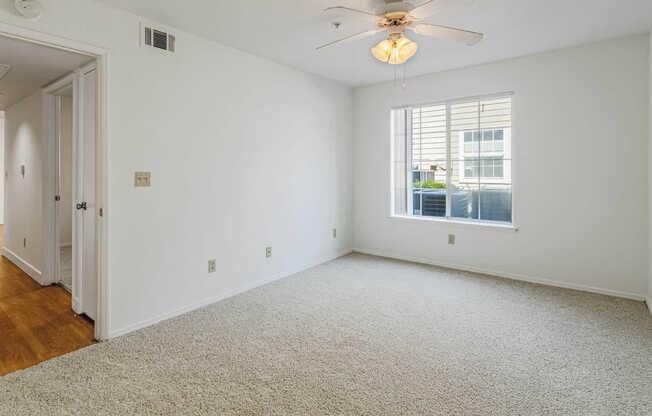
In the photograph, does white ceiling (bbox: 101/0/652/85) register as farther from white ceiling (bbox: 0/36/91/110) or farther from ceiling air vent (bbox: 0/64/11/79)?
ceiling air vent (bbox: 0/64/11/79)

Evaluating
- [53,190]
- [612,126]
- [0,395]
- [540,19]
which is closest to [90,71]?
[53,190]

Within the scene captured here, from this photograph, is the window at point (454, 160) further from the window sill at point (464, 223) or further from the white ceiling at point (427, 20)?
the white ceiling at point (427, 20)

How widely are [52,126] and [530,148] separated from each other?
5.09 meters

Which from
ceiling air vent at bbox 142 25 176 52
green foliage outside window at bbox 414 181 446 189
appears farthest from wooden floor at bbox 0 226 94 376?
green foliage outside window at bbox 414 181 446 189

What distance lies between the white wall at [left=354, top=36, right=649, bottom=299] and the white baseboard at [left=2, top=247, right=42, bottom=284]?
4.75 meters

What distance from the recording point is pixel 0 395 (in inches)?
79.1

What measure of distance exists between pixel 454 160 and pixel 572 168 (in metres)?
1.24

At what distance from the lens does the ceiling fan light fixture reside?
2.59 m

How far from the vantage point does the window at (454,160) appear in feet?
13.9

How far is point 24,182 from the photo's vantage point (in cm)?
457

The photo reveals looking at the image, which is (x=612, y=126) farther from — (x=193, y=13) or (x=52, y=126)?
(x=52, y=126)

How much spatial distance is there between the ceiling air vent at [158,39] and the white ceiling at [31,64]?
0.46 metres

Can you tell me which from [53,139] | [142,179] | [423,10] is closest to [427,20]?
[423,10]

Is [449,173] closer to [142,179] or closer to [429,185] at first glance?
[429,185]
